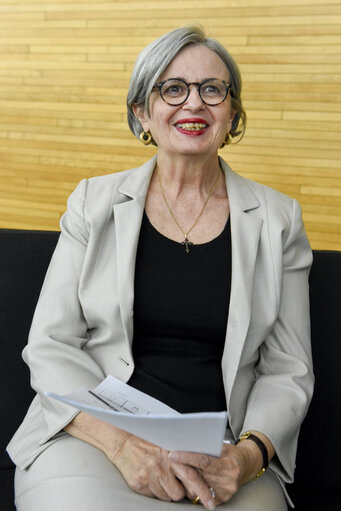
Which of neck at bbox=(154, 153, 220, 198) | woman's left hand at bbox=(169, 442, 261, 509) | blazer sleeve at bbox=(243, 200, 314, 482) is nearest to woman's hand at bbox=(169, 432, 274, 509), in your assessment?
woman's left hand at bbox=(169, 442, 261, 509)

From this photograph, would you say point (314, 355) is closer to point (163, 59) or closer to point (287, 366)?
point (287, 366)

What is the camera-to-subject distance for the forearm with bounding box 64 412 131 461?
1775mm

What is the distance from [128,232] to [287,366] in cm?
61

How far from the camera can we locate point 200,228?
2154 millimetres

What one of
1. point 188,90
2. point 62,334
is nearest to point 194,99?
point 188,90

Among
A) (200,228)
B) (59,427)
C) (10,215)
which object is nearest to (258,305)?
(200,228)

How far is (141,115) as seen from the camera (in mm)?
2275

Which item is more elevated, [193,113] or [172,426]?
[193,113]

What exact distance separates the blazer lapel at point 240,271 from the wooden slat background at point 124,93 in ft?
5.95

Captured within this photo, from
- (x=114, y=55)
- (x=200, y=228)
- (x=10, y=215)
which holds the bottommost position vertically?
(x=10, y=215)

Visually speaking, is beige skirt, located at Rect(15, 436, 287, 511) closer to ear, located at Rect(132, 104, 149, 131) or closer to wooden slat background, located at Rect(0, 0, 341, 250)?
ear, located at Rect(132, 104, 149, 131)

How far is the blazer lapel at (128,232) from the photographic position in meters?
2.00

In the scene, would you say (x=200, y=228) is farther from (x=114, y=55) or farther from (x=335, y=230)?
(x=114, y=55)

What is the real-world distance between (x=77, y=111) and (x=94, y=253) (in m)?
2.49
